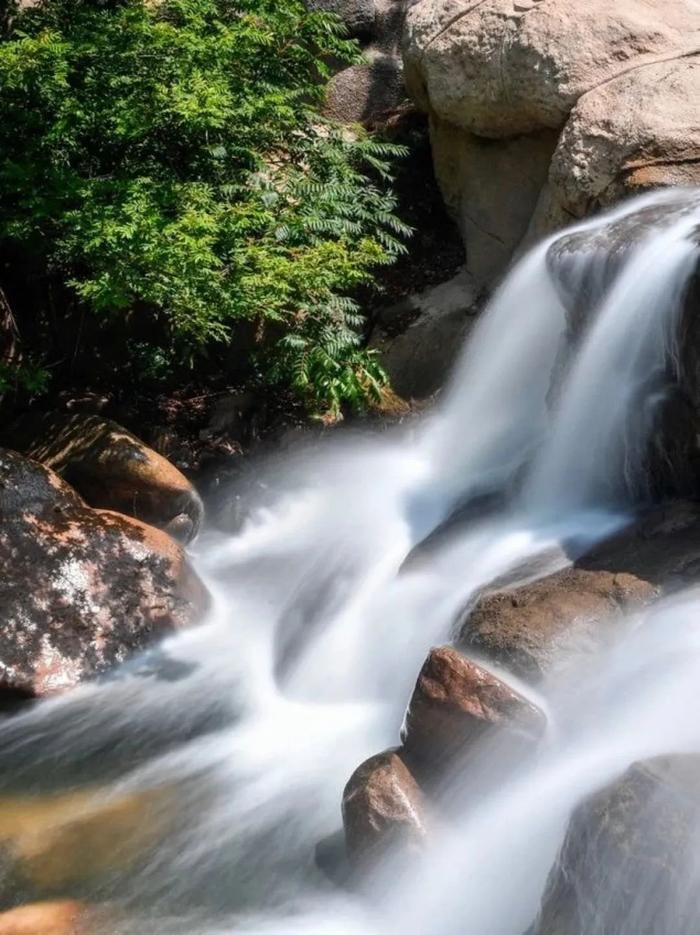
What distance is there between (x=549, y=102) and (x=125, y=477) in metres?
4.57

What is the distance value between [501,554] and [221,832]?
214 cm

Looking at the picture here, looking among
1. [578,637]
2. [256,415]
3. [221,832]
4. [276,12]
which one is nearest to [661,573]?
[578,637]

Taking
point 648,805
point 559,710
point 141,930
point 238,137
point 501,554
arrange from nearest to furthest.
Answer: point 648,805
point 141,930
point 559,710
point 501,554
point 238,137

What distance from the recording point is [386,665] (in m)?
5.55

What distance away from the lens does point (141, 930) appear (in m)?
4.00

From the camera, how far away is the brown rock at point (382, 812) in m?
4.11

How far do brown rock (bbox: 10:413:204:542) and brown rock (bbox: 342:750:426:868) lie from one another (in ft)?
11.6

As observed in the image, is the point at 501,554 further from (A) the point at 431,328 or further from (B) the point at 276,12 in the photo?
(B) the point at 276,12

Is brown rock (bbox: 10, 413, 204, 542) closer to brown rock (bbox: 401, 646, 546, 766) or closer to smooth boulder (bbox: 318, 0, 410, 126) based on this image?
brown rock (bbox: 401, 646, 546, 766)

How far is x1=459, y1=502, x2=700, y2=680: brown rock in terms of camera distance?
453cm

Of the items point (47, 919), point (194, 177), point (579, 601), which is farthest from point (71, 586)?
point (194, 177)

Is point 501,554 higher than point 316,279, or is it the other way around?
point 316,279

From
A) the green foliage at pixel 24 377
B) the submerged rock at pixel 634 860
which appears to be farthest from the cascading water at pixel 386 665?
the green foliage at pixel 24 377

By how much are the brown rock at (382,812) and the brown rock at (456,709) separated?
5.9 inches
